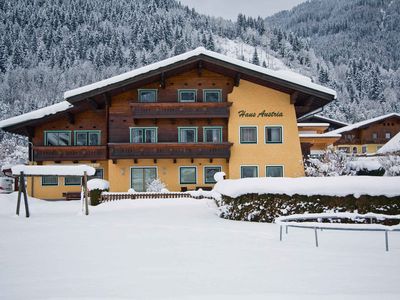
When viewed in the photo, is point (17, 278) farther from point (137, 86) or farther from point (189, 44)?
point (189, 44)

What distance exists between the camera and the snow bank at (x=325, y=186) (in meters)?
12.7

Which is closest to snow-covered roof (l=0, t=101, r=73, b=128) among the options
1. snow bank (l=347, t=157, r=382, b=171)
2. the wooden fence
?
the wooden fence

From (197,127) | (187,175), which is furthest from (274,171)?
(197,127)

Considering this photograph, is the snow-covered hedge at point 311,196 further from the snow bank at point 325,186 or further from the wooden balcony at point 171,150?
the wooden balcony at point 171,150

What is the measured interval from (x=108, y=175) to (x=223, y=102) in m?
9.61

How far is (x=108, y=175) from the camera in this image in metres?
28.5

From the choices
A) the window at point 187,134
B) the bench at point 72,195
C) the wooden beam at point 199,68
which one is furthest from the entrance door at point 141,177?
the wooden beam at point 199,68

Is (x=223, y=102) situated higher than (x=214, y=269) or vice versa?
(x=223, y=102)

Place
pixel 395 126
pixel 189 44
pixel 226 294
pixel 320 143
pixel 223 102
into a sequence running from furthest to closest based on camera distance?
1. pixel 189 44
2. pixel 395 126
3. pixel 320 143
4. pixel 223 102
5. pixel 226 294

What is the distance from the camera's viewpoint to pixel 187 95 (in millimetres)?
27688

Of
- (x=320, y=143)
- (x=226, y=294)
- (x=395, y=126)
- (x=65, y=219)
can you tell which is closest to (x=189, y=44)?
(x=395, y=126)

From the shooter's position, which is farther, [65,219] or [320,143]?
[320,143]

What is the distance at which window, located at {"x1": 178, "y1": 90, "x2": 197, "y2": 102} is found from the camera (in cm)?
2761

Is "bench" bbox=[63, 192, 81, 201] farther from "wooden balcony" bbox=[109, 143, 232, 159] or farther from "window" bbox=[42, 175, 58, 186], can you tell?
"wooden balcony" bbox=[109, 143, 232, 159]
